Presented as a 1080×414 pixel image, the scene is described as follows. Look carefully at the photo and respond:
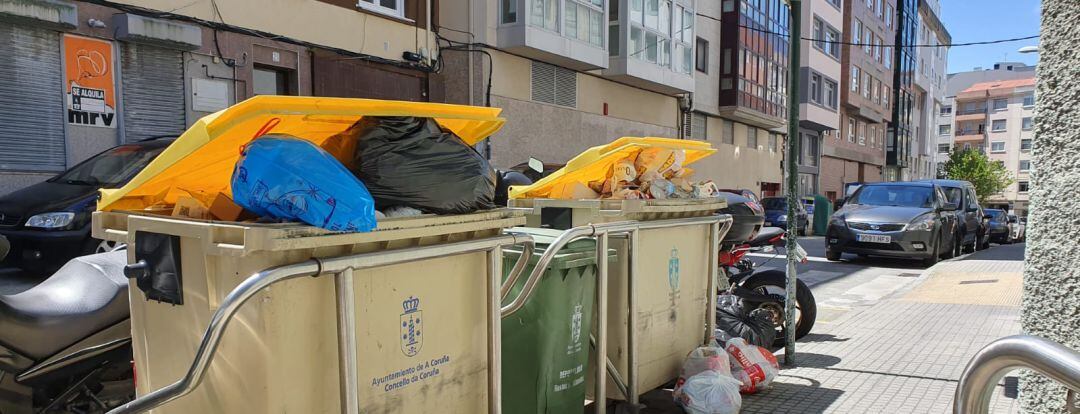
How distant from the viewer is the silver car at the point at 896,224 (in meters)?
12.6

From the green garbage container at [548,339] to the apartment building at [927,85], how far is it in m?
66.5

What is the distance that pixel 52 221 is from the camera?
7.38 m

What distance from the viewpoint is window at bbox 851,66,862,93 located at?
4328cm

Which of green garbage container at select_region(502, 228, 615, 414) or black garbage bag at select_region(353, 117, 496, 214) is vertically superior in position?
black garbage bag at select_region(353, 117, 496, 214)

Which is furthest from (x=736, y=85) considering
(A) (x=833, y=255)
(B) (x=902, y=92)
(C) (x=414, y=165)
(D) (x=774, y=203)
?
(B) (x=902, y=92)

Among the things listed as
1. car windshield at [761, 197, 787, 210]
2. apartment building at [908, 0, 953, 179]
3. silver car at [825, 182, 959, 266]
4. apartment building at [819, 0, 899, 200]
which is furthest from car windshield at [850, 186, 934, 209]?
apartment building at [908, 0, 953, 179]

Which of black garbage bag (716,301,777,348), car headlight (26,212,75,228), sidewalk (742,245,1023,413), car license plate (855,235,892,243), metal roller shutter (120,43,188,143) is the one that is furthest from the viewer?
car license plate (855,235,892,243)

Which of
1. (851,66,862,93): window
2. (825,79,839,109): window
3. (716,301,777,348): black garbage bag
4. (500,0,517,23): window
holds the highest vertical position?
(851,66,862,93): window

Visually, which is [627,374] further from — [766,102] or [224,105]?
[766,102]

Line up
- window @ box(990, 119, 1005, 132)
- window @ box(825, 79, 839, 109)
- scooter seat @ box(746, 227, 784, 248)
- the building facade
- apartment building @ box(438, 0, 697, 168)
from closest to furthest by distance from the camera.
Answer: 1. scooter seat @ box(746, 227, 784, 248)
2. apartment building @ box(438, 0, 697, 168)
3. window @ box(825, 79, 839, 109)
4. the building facade
5. window @ box(990, 119, 1005, 132)

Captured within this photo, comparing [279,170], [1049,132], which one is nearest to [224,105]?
[279,170]

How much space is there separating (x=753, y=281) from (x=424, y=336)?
4154 millimetres

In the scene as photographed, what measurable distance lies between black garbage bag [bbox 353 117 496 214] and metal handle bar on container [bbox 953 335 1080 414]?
1777 mm

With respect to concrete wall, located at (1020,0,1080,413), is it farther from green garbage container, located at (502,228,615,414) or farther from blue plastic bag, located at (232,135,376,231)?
blue plastic bag, located at (232,135,376,231)
